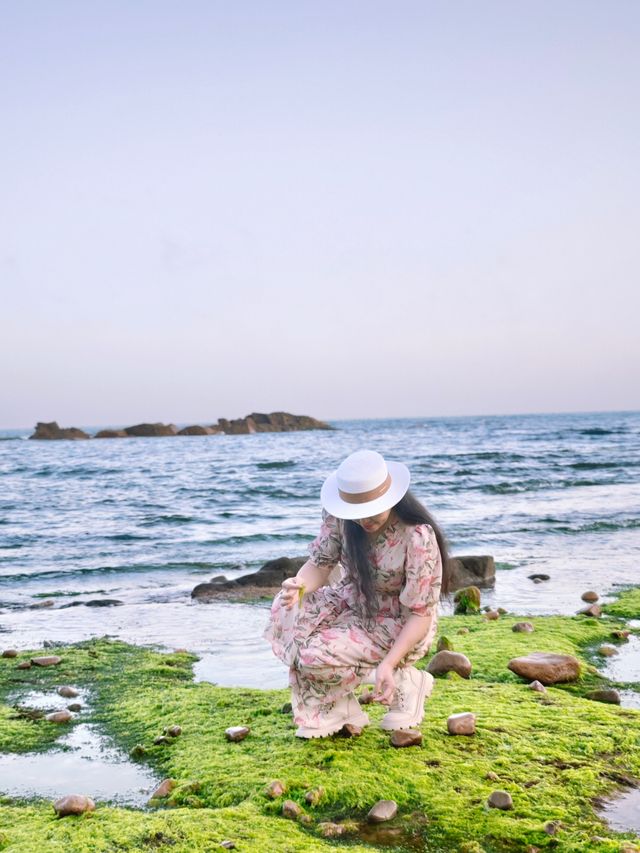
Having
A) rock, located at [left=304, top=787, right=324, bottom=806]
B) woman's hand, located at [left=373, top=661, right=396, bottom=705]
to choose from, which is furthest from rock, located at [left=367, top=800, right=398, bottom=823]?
woman's hand, located at [left=373, top=661, right=396, bottom=705]

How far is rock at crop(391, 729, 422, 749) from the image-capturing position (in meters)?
4.72

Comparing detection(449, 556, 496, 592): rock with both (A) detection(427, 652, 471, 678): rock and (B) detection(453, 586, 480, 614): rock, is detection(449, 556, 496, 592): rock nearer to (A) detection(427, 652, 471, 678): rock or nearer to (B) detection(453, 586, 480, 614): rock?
(B) detection(453, 586, 480, 614): rock

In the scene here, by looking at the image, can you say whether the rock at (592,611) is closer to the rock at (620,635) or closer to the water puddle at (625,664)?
the rock at (620,635)

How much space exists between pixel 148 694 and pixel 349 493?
2.94m

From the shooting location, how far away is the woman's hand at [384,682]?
4.48 meters

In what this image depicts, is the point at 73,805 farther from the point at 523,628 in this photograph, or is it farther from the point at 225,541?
the point at 225,541

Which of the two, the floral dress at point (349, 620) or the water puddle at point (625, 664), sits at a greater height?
the floral dress at point (349, 620)

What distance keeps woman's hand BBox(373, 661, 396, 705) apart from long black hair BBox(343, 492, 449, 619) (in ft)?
1.57

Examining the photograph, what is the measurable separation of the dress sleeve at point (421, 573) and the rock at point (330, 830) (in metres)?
1.25

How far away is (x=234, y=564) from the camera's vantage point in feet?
47.2

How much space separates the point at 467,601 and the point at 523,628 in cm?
152

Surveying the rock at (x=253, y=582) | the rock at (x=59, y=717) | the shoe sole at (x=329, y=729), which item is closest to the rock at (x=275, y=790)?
the shoe sole at (x=329, y=729)

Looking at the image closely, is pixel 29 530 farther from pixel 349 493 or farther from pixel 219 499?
pixel 349 493

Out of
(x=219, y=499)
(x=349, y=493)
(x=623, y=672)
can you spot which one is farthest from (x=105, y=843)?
(x=219, y=499)
